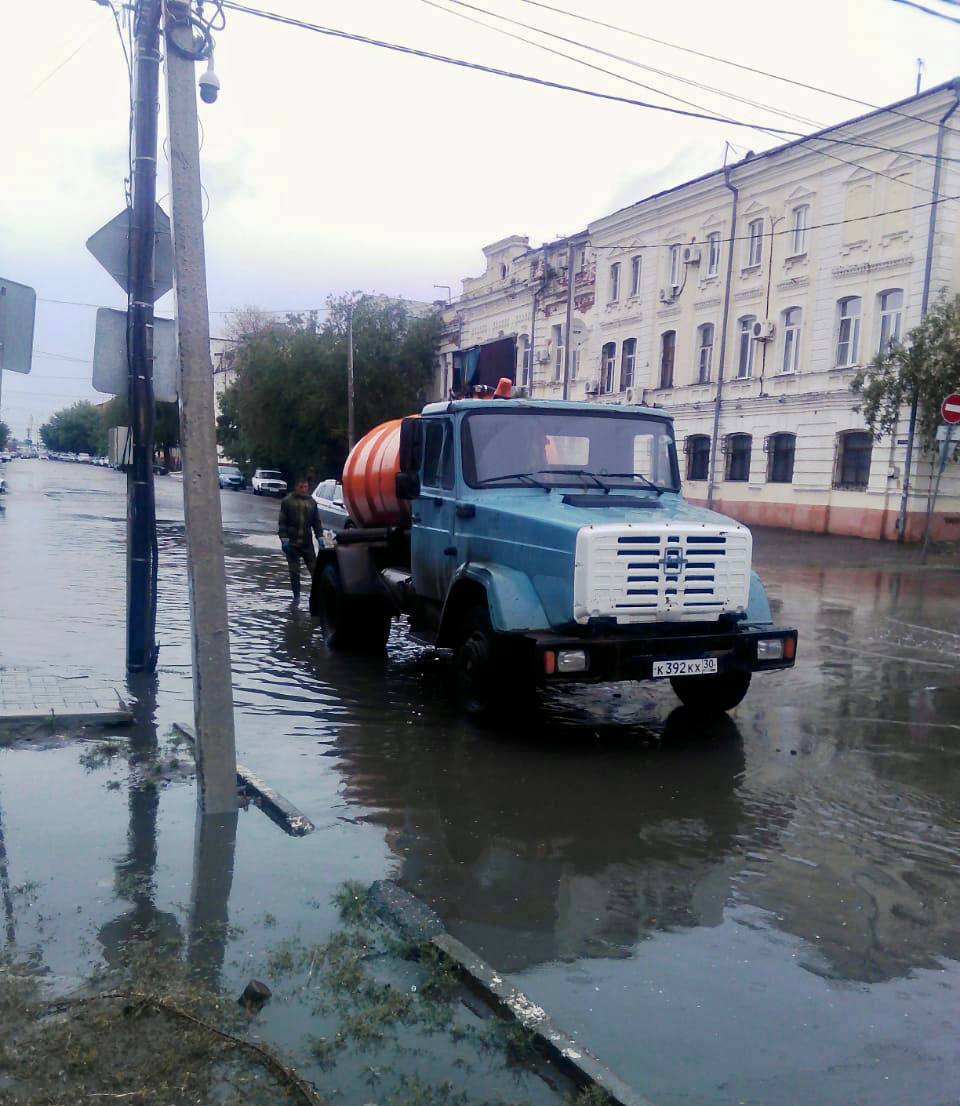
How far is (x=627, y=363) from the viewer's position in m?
38.9

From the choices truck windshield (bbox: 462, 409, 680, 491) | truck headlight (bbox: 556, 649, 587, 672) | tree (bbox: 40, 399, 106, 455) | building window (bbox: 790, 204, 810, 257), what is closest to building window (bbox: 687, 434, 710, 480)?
building window (bbox: 790, 204, 810, 257)

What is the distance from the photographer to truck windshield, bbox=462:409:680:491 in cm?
838

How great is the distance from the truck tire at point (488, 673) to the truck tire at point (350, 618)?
2900 mm

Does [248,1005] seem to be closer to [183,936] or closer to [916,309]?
[183,936]

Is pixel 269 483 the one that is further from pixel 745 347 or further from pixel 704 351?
pixel 745 347

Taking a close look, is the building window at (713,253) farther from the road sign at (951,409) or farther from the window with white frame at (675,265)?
the road sign at (951,409)

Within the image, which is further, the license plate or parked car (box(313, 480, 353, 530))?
parked car (box(313, 480, 353, 530))

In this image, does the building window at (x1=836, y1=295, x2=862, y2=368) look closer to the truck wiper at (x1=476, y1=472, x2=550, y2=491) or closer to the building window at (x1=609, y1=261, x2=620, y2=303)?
the building window at (x1=609, y1=261, x2=620, y2=303)

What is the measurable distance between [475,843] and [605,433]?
4020mm

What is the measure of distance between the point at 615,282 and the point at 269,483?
79.7 feet

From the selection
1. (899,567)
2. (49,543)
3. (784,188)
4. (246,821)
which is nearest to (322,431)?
(784,188)

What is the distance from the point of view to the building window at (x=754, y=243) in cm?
3209

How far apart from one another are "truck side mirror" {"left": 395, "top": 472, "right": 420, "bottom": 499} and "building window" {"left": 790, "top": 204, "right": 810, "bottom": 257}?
24650mm

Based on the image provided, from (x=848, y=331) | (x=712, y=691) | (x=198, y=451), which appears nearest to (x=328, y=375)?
(x=848, y=331)
